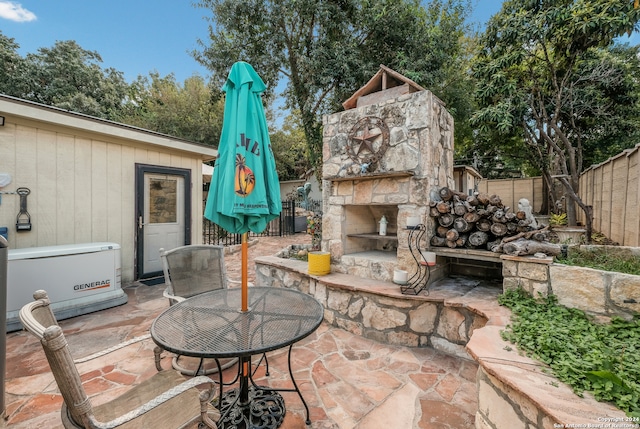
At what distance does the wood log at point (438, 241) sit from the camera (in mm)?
3082

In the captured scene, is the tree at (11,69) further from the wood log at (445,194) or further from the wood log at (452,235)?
the wood log at (452,235)

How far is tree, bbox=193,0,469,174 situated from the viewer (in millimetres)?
6391

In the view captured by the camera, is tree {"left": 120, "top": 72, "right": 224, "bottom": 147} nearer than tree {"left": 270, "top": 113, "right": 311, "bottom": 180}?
Yes

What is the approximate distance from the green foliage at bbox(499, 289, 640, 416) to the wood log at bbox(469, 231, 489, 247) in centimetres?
63

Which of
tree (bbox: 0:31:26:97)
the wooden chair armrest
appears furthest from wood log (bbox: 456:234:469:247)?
tree (bbox: 0:31:26:97)

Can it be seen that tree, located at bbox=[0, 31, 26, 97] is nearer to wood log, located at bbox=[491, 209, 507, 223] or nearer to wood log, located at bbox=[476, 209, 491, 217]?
wood log, located at bbox=[476, 209, 491, 217]

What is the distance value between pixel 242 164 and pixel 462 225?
2.55m

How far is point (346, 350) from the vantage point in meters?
2.65

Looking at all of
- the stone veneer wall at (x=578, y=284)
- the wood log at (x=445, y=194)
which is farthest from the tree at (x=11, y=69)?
the stone veneer wall at (x=578, y=284)

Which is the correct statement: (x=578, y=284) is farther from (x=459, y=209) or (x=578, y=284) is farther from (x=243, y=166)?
(x=243, y=166)

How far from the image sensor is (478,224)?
297cm

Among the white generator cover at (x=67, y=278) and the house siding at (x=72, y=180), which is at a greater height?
the house siding at (x=72, y=180)

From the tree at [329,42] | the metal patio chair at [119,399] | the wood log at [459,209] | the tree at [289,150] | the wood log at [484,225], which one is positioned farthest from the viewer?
the tree at [289,150]

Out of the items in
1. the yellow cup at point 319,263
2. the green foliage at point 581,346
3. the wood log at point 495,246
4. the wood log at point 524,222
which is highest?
the wood log at point 524,222
